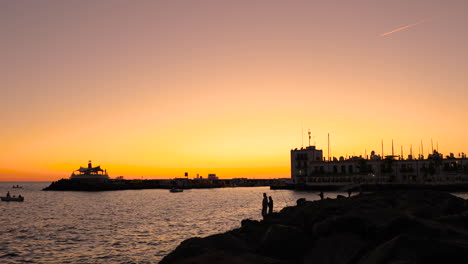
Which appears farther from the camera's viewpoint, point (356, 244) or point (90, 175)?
point (90, 175)

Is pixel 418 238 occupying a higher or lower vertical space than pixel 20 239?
higher

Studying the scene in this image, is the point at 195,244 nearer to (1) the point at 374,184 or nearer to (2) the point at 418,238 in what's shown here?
(2) the point at 418,238

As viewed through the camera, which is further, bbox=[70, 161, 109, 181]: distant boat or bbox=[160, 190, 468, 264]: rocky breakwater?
bbox=[70, 161, 109, 181]: distant boat

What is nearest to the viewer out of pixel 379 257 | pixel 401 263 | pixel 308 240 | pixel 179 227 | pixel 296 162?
pixel 401 263

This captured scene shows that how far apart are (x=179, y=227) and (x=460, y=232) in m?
32.6

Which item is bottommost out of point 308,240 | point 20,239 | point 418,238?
point 20,239

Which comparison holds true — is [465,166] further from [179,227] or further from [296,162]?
[179,227]

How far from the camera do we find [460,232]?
11.3 metres

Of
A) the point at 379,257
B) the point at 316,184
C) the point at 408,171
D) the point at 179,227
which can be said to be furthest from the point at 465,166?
the point at 379,257

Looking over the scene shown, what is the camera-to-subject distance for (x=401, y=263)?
7.69m

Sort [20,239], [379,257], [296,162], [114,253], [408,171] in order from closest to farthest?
1. [379,257]
2. [114,253]
3. [20,239]
4. [408,171]
5. [296,162]

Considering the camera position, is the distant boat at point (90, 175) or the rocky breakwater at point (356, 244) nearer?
the rocky breakwater at point (356, 244)

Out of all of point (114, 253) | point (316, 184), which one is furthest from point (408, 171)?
point (114, 253)

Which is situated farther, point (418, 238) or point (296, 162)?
point (296, 162)
